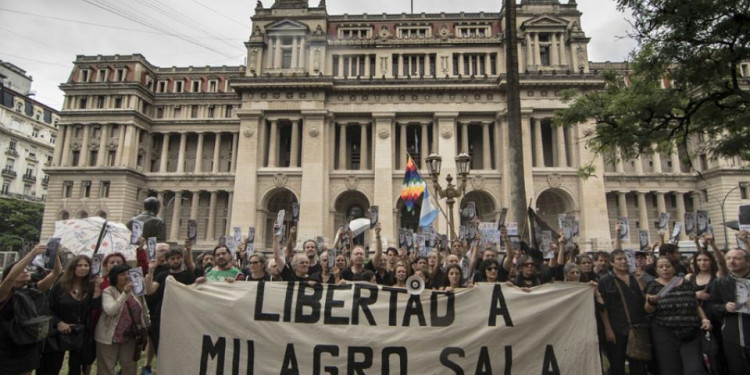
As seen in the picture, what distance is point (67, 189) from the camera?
46250mm

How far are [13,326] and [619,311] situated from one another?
26.9ft

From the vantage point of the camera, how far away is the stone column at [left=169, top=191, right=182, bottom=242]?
46.2m

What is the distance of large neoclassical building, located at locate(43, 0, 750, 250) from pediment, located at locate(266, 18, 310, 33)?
0.45 feet

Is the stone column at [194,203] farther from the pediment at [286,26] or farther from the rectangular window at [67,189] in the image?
the pediment at [286,26]

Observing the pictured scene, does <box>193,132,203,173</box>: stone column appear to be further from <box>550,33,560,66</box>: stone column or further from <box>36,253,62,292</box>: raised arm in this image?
<box>36,253,62,292</box>: raised arm

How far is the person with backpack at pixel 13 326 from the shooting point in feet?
16.2

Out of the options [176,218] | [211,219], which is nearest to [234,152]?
[211,219]

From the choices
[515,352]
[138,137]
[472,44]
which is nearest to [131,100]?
[138,137]

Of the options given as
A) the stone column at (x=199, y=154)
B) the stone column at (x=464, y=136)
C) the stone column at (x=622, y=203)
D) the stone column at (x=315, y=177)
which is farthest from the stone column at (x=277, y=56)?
the stone column at (x=622, y=203)

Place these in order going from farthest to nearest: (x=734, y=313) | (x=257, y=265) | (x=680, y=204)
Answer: (x=680, y=204), (x=257, y=265), (x=734, y=313)

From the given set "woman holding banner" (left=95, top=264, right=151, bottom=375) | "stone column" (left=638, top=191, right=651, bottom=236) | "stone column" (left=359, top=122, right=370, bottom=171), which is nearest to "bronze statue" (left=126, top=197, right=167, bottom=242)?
"woman holding banner" (left=95, top=264, right=151, bottom=375)

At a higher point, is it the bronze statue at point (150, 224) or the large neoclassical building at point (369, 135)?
the large neoclassical building at point (369, 135)

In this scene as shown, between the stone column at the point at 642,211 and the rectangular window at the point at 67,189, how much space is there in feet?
203

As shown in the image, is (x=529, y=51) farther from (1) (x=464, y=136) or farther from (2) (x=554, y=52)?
(1) (x=464, y=136)
